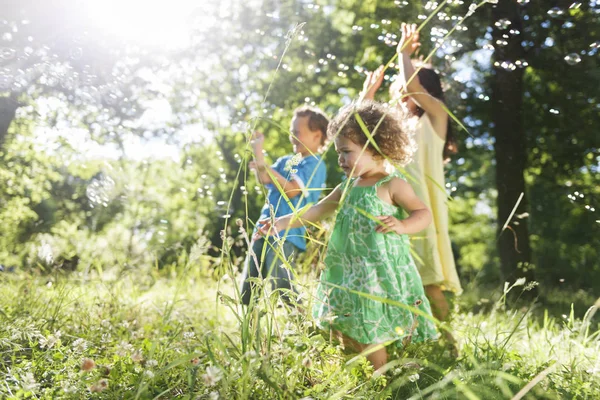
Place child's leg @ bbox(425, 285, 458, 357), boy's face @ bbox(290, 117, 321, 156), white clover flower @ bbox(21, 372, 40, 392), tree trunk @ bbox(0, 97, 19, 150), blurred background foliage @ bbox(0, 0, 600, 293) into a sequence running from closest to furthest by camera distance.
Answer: white clover flower @ bbox(21, 372, 40, 392), child's leg @ bbox(425, 285, 458, 357), boy's face @ bbox(290, 117, 321, 156), blurred background foliage @ bbox(0, 0, 600, 293), tree trunk @ bbox(0, 97, 19, 150)

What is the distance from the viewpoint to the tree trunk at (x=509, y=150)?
779cm

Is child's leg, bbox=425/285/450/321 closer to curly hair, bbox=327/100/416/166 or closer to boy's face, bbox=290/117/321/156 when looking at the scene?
curly hair, bbox=327/100/416/166

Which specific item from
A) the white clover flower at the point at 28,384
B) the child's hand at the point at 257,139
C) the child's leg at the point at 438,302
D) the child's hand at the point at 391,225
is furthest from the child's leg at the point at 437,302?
the white clover flower at the point at 28,384

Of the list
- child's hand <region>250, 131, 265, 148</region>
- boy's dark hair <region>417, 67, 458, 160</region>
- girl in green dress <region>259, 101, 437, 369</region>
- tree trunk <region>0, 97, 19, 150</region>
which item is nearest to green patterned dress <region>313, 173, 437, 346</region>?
girl in green dress <region>259, 101, 437, 369</region>

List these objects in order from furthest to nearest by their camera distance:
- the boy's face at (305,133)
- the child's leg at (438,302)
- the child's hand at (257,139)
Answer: the boy's face at (305,133) → the child's leg at (438,302) → the child's hand at (257,139)

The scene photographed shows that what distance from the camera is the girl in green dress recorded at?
2.58 metres

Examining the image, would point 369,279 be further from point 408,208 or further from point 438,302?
point 438,302

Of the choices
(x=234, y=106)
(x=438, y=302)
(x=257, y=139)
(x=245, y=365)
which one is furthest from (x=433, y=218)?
(x=234, y=106)

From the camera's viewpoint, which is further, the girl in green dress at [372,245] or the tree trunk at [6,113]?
the tree trunk at [6,113]

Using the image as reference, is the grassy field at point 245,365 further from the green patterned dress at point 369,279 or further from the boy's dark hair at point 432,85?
the boy's dark hair at point 432,85

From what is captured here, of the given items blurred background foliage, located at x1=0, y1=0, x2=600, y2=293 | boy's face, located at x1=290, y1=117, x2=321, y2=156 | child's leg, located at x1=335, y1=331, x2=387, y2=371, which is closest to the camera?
child's leg, located at x1=335, y1=331, x2=387, y2=371

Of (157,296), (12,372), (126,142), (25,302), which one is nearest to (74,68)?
(126,142)

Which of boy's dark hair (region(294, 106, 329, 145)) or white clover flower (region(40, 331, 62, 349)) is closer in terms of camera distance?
white clover flower (region(40, 331, 62, 349))

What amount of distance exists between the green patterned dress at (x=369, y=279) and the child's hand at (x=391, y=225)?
0.05 m
